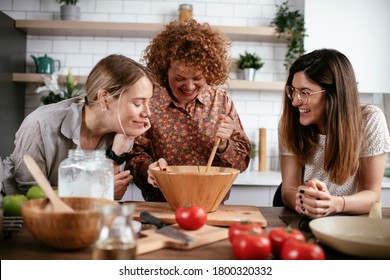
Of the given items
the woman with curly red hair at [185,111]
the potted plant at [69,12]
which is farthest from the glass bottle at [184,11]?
the woman with curly red hair at [185,111]

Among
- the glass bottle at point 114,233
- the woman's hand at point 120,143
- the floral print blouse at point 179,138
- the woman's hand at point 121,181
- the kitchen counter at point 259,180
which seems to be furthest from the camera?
the kitchen counter at point 259,180

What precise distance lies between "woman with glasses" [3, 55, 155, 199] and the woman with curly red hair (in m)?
0.23

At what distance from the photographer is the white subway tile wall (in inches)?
162

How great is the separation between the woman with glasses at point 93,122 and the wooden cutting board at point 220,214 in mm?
220

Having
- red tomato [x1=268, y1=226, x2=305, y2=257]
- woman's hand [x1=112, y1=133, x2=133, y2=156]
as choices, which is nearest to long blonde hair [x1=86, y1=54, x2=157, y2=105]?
woman's hand [x1=112, y1=133, x2=133, y2=156]

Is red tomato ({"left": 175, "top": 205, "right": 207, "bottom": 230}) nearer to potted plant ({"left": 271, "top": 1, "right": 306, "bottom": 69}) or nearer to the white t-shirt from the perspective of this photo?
the white t-shirt

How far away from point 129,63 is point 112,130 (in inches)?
12.7

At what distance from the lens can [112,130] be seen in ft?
6.72

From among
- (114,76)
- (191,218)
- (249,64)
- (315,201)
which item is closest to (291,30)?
(249,64)

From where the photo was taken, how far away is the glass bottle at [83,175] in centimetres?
137

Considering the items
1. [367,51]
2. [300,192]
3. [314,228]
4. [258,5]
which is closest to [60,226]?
[314,228]

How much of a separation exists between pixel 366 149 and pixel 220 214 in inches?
32.3

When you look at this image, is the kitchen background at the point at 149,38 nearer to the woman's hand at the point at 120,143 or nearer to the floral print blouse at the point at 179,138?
the floral print blouse at the point at 179,138

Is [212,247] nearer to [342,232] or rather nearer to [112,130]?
[342,232]
